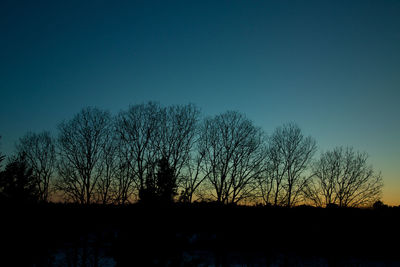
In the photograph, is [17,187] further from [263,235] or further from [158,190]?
[263,235]

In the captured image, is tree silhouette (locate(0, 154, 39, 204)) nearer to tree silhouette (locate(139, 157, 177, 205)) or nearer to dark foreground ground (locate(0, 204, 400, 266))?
dark foreground ground (locate(0, 204, 400, 266))

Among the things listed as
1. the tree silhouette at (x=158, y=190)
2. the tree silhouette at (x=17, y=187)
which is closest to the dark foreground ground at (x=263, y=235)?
the tree silhouette at (x=17, y=187)

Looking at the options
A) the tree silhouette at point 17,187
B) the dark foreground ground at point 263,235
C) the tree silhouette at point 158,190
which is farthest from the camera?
the dark foreground ground at point 263,235

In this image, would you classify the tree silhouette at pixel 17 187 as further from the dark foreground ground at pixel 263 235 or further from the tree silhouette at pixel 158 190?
the tree silhouette at pixel 158 190

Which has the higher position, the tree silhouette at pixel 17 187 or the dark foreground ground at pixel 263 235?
the tree silhouette at pixel 17 187

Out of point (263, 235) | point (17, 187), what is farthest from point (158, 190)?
point (263, 235)

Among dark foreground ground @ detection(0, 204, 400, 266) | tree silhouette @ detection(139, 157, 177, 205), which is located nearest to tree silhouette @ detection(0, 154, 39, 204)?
dark foreground ground @ detection(0, 204, 400, 266)

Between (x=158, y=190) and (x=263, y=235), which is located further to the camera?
(x=263, y=235)

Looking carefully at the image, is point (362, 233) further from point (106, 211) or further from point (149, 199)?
point (106, 211)

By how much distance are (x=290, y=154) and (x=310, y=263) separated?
11951mm

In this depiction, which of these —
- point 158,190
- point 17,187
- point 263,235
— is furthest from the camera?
point 263,235

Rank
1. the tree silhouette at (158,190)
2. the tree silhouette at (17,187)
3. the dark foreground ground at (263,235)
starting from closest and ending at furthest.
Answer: the tree silhouette at (158,190), the tree silhouette at (17,187), the dark foreground ground at (263,235)

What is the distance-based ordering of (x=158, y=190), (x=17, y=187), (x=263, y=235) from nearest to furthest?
(x=158, y=190) → (x=17, y=187) → (x=263, y=235)

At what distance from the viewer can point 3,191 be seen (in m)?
11.4
